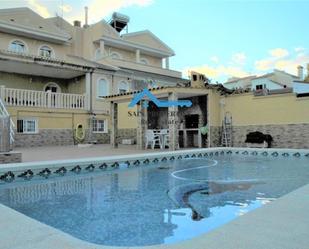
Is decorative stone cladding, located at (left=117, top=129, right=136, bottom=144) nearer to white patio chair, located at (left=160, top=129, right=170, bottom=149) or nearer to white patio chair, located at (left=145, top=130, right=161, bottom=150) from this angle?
white patio chair, located at (left=145, top=130, right=161, bottom=150)

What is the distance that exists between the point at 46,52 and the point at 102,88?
5631 mm

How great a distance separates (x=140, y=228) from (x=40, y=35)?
22.3 meters

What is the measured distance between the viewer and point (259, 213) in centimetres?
374

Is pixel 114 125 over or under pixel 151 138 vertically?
over

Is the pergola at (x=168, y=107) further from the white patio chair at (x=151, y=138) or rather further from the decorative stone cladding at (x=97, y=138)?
the decorative stone cladding at (x=97, y=138)

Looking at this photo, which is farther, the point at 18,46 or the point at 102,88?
the point at 102,88

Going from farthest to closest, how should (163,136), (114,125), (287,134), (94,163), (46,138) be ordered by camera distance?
1. (46,138)
2. (114,125)
3. (163,136)
4. (287,134)
5. (94,163)

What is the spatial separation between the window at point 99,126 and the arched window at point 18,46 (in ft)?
24.6

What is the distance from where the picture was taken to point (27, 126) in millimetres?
18766

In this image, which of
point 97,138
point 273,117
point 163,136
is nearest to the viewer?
point 273,117

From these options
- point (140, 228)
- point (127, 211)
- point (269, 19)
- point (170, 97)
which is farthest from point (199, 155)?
point (140, 228)

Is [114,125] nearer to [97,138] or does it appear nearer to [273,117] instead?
[97,138]

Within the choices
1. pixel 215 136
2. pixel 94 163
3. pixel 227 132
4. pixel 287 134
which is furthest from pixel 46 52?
pixel 287 134

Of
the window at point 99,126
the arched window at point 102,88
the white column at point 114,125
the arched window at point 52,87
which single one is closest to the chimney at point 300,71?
the arched window at point 102,88
